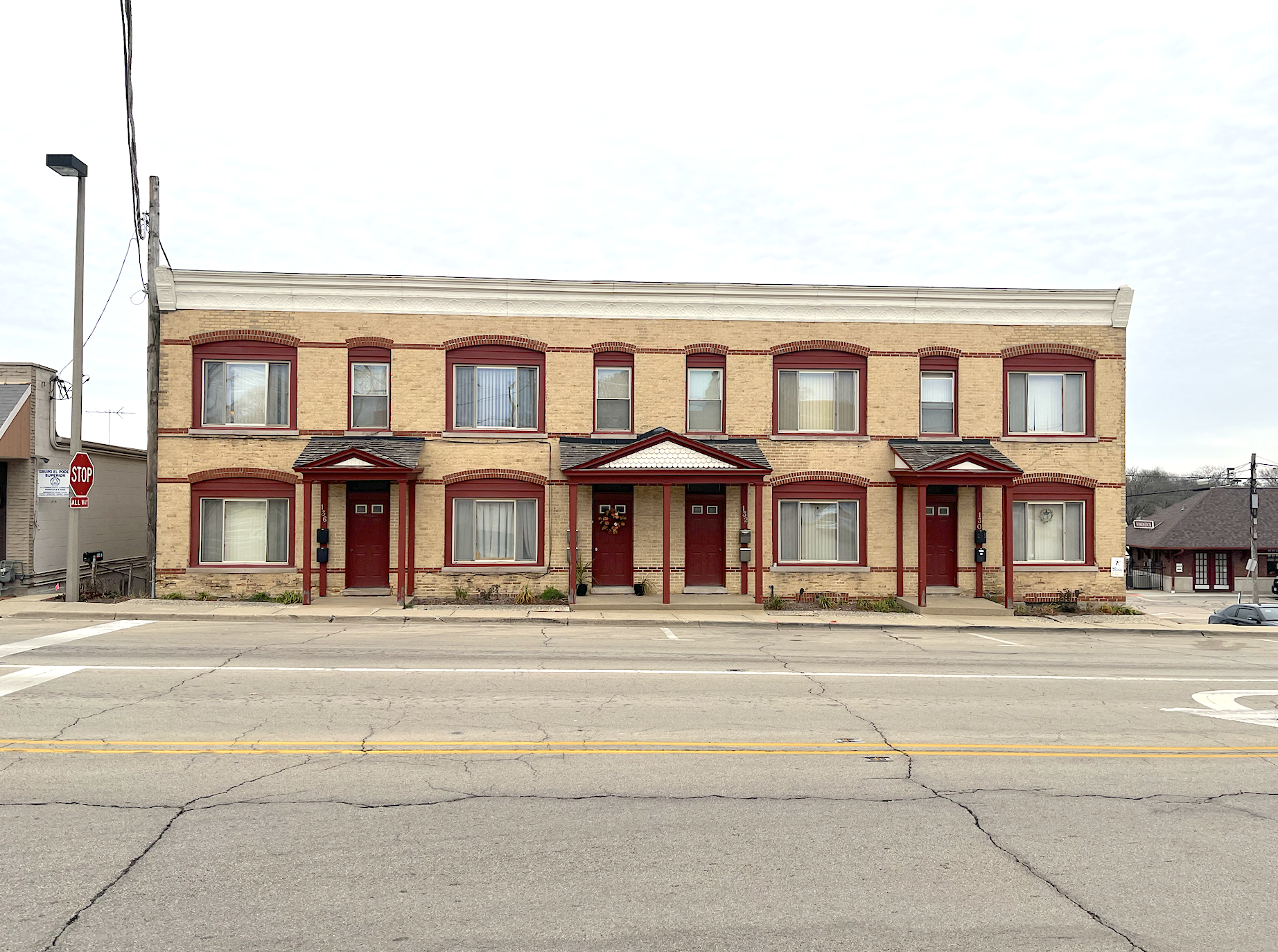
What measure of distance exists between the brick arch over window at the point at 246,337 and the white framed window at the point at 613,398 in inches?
307

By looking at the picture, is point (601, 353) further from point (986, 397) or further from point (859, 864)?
point (859, 864)

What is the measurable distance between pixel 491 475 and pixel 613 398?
379cm

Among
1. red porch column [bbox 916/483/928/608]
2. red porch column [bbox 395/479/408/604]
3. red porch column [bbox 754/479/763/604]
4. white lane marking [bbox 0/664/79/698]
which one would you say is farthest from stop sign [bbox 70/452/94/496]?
red porch column [bbox 916/483/928/608]

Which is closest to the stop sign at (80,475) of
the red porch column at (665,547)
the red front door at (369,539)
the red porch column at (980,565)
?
the red front door at (369,539)

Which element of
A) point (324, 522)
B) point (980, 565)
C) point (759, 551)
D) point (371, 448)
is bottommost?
point (980, 565)

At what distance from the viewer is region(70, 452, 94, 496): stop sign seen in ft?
60.3

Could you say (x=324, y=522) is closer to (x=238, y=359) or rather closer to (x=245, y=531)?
(x=245, y=531)

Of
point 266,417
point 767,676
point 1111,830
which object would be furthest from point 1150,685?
point 266,417

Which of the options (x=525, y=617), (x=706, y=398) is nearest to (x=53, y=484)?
(x=525, y=617)

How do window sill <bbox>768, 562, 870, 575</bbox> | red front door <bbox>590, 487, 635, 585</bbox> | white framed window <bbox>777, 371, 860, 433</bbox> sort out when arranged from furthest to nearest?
white framed window <bbox>777, 371, 860, 433</bbox>
window sill <bbox>768, 562, 870, 575</bbox>
red front door <bbox>590, 487, 635, 585</bbox>

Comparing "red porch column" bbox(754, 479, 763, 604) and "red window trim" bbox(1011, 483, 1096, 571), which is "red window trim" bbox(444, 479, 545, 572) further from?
"red window trim" bbox(1011, 483, 1096, 571)

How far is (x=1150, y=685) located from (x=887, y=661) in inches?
149

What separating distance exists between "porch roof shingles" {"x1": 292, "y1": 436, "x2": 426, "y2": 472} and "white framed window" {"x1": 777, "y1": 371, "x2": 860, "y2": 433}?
31.8ft

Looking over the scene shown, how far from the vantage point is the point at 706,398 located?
22.3 m
